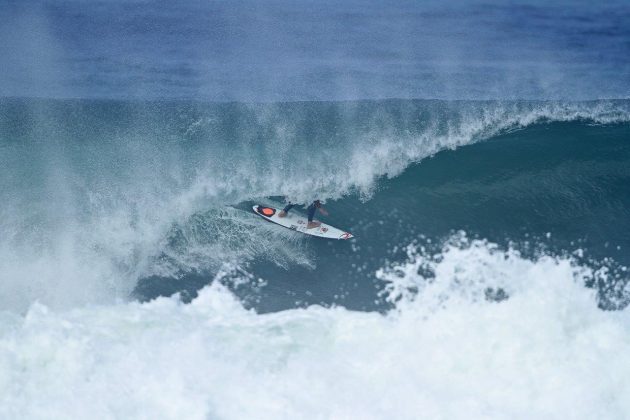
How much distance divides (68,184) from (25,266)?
13.3ft

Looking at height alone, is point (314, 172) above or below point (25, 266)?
above

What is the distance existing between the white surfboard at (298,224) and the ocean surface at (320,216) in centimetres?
37

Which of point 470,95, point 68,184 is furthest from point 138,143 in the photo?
point 470,95

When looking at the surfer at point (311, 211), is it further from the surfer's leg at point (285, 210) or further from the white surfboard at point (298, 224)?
the white surfboard at point (298, 224)

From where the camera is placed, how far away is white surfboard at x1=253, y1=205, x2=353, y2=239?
2433 cm

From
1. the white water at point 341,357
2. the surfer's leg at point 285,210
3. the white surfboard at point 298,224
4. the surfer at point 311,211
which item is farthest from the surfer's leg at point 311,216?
the white water at point 341,357

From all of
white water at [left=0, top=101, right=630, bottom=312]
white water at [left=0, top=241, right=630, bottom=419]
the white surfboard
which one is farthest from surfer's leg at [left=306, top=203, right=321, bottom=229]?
white water at [left=0, top=241, right=630, bottom=419]

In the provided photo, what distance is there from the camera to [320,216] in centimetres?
2514

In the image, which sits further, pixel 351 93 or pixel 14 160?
pixel 351 93

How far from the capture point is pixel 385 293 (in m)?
22.7

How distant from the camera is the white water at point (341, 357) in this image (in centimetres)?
1983

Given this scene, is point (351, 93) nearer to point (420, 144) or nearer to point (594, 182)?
point (420, 144)

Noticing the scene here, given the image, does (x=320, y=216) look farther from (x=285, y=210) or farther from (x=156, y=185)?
(x=156, y=185)

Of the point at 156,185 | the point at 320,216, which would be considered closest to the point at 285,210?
the point at 320,216
